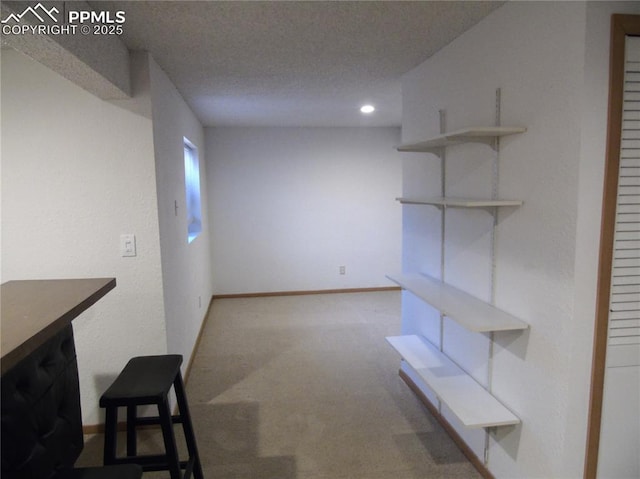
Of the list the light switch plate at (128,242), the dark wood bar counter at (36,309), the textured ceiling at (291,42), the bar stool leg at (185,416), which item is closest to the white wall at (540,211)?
the textured ceiling at (291,42)

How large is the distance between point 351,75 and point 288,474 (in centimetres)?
255

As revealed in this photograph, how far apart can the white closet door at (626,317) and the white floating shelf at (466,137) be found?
0.38 meters

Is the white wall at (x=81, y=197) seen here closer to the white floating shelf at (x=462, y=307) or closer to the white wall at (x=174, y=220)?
the white wall at (x=174, y=220)

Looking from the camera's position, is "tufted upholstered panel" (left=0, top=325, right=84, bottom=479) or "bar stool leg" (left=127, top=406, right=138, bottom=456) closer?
"tufted upholstered panel" (left=0, top=325, right=84, bottom=479)

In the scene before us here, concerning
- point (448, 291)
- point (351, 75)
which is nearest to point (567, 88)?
point (448, 291)

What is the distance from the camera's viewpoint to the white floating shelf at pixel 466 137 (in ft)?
5.61

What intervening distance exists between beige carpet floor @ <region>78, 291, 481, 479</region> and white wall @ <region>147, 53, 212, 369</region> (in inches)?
18.1

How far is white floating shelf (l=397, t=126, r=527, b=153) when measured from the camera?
1710 millimetres

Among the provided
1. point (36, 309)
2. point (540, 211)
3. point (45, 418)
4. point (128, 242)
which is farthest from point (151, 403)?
point (540, 211)

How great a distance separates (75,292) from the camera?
54.7 inches

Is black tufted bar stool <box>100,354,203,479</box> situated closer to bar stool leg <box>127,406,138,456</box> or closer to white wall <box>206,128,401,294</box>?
bar stool leg <box>127,406,138,456</box>

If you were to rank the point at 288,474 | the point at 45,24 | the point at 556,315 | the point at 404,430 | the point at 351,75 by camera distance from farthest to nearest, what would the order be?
the point at 351,75 < the point at 404,430 < the point at 288,474 < the point at 556,315 < the point at 45,24

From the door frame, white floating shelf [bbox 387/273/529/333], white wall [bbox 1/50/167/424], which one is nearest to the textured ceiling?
white wall [bbox 1/50/167/424]

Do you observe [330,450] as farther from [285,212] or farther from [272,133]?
[272,133]
